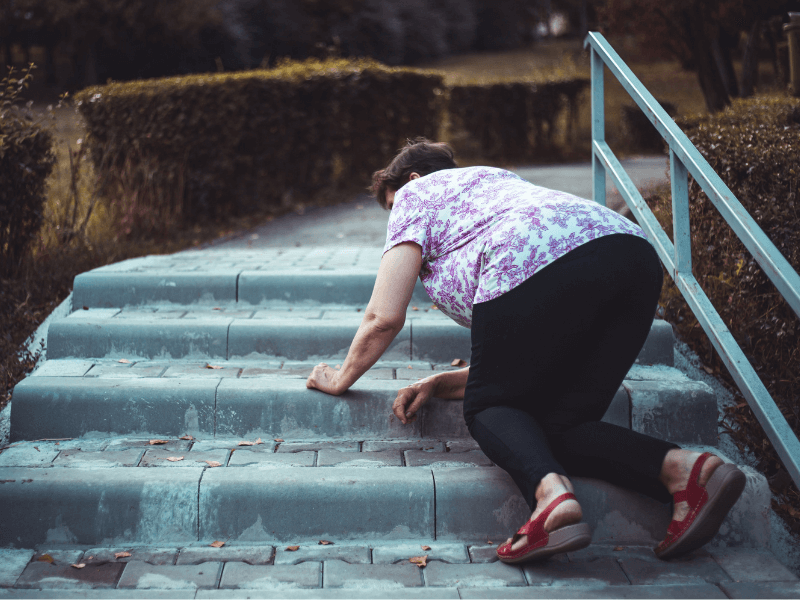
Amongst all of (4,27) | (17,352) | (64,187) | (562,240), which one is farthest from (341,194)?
(4,27)

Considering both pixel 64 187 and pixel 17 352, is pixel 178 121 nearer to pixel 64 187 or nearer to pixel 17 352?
pixel 64 187

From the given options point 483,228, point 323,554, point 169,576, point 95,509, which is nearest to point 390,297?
point 483,228

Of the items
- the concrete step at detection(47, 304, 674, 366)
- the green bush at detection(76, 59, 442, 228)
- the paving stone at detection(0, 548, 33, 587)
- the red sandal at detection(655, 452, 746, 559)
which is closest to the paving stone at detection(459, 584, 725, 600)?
the red sandal at detection(655, 452, 746, 559)

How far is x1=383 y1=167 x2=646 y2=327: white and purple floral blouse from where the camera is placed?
218 centimetres

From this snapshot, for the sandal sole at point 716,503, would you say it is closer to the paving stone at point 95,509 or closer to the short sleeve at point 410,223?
the short sleeve at point 410,223

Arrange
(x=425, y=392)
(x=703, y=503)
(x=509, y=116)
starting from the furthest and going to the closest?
(x=509, y=116) → (x=425, y=392) → (x=703, y=503)

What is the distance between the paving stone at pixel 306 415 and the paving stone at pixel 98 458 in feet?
1.15

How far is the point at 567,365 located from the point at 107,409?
1821mm

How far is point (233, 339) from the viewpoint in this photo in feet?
11.3

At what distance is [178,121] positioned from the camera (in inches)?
265

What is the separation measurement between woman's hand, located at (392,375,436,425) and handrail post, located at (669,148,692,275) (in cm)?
109

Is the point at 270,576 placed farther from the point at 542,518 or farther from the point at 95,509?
the point at 542,518

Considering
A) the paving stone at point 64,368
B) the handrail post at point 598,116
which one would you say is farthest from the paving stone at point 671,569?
the paving stone at point 64,368

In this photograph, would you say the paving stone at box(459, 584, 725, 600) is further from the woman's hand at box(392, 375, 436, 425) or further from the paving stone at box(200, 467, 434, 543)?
the woman's hand at box(392, 375, 436, 425)
